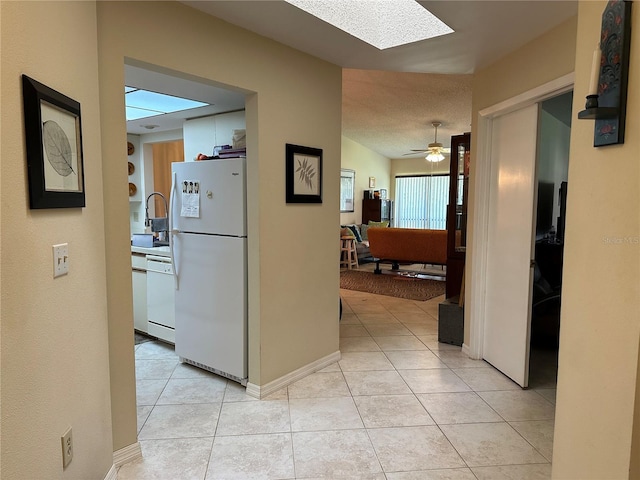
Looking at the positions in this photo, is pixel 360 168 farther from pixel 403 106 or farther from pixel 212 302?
pixel 212 302

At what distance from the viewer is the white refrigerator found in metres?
2.74

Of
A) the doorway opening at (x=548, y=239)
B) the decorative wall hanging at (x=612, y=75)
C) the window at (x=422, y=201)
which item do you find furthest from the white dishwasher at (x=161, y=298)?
the window at (x=422, y=201)

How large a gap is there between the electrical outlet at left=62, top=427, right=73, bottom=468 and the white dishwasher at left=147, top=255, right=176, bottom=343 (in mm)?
1912

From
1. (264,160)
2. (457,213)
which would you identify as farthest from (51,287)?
(457,213)

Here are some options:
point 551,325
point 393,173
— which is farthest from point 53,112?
point 393,173

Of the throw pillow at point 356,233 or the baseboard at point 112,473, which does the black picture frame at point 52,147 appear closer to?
the baseboard at point 112,473

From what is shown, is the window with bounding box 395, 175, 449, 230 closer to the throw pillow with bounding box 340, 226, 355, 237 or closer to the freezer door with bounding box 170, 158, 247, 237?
the throw pillow with bounding box 340, 226, 355, 237

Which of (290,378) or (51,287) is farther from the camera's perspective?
(290,378)

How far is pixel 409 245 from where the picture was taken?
23.1ft

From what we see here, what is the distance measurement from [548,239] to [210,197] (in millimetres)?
3595

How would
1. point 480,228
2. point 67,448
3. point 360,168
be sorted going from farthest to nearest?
point 360,168 → point 480,228 → point 67,448

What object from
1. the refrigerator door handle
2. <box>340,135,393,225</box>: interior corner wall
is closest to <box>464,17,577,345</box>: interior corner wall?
the refrigerator door handle

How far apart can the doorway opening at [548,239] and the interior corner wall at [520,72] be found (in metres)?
0.23

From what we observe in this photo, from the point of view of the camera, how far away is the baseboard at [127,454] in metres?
1.99
